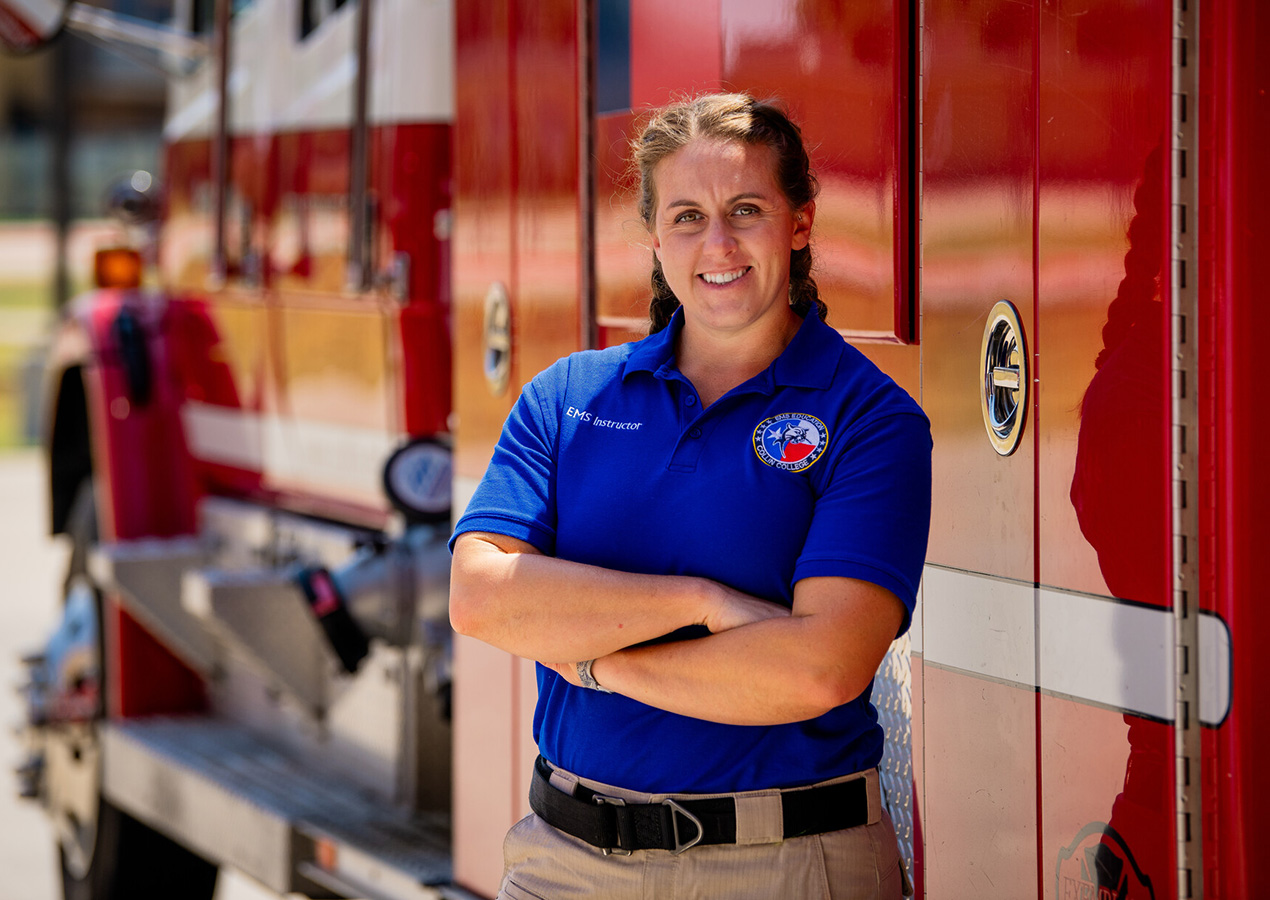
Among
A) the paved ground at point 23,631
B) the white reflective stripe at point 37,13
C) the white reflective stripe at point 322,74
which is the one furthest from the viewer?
the paved ground at point 23,631

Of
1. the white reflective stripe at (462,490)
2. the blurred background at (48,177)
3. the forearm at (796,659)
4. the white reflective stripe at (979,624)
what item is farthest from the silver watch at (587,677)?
the blurred background at (48,177)

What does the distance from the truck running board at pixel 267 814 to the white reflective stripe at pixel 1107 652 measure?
1.61 metres

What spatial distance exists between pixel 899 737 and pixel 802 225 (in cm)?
64

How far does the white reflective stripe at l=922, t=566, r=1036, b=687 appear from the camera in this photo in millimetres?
1771

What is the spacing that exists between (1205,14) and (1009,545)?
587 mm

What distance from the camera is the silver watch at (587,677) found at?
1724 millimetres

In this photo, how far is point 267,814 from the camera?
386 centimetres

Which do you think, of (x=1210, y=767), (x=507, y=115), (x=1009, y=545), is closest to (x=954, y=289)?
(x=1009, y=545)

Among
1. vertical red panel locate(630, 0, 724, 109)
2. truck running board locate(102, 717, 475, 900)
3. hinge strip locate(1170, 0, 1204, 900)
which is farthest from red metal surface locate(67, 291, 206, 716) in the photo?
hinge strip locate(1170, 0, 1204, 900)

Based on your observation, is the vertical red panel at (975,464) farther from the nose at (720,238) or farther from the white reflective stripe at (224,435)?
the white reflective stripe at (224,435)

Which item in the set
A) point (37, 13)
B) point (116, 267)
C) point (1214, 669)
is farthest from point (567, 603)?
point (116, 267)

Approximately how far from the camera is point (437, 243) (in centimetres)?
362

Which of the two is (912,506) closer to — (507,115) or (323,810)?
(507,115)

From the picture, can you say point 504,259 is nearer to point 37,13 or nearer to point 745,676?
point 745,676
